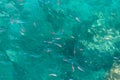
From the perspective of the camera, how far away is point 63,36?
11.5 m

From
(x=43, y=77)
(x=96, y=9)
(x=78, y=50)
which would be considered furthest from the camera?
(x=43, y=77)

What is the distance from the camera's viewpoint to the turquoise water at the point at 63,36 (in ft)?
35.9

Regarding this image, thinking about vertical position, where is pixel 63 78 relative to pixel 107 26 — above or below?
below

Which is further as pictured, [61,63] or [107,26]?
[61,63]

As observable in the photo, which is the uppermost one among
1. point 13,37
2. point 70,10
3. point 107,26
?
point 70,10

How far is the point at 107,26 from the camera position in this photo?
35.9 ft

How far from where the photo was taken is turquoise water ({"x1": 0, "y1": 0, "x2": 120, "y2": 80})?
10.9 m

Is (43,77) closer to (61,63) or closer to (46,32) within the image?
(61,63)

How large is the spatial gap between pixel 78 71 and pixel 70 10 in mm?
3445

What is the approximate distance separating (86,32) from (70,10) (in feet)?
4.37

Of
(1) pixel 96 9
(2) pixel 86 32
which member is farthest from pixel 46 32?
(1) pixel 96 9

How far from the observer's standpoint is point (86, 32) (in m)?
11.3

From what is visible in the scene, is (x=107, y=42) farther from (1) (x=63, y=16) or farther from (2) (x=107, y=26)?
(1) (x=63, y=16)

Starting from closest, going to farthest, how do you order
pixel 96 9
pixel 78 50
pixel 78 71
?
pixel 96 9 → pixel 78 50 → pixel 78 71
